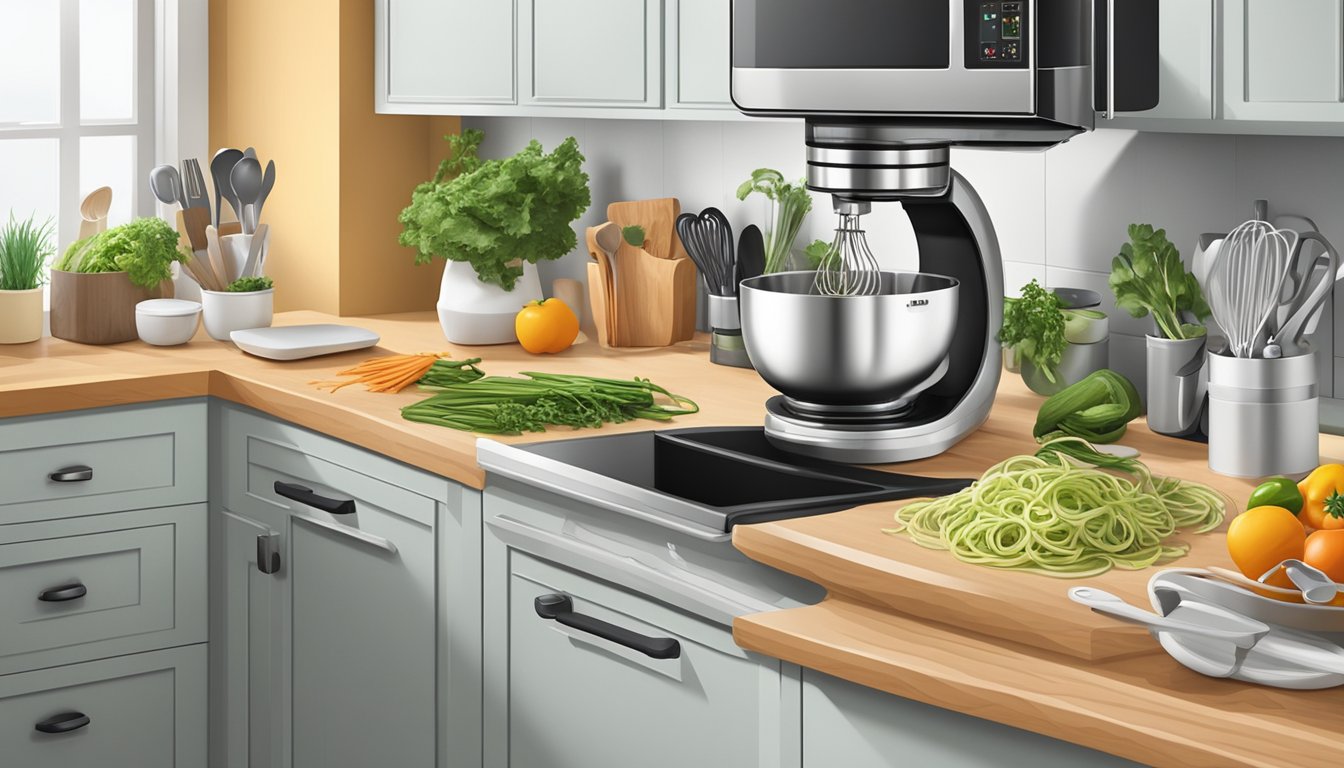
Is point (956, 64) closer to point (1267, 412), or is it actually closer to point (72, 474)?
point (1267, 412)

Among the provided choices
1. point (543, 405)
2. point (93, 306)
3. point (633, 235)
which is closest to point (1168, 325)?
point (543, 405)

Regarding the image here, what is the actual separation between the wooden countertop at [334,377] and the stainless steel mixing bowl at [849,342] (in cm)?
26

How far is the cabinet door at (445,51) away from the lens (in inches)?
122

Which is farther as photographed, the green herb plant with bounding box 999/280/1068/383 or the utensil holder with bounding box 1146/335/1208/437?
the green herb plant with bounding box 999/280/1068/383

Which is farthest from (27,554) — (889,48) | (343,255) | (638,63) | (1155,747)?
(1155,747)

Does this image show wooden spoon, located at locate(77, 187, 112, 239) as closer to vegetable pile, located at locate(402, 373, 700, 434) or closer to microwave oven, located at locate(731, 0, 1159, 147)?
vegetable pile, located at locate(402, 373, 700, 434)

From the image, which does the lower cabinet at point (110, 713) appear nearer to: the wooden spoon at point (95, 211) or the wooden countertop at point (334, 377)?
the wooden countertop at point (334, 377)

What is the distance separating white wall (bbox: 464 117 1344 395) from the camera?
87.0 inches

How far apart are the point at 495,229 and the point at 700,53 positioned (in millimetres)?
598

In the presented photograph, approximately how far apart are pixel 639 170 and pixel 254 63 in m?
1.03

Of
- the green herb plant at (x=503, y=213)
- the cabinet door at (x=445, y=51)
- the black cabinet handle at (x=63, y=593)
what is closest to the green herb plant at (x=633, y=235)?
the green herb plant at (x=503, y=213)

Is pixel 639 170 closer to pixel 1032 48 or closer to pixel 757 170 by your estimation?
pixel 757 170

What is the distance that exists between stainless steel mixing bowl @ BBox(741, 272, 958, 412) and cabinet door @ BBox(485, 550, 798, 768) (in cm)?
39

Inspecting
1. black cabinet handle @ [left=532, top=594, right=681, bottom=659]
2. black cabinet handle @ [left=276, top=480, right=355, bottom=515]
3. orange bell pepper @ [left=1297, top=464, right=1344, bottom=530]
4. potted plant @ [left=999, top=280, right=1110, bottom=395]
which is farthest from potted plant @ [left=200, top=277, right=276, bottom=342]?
orange bell pepper @ [left=1297, top=464, right=1344, bottom=530]
